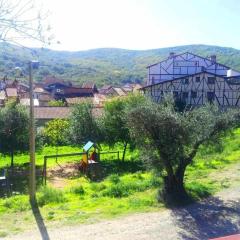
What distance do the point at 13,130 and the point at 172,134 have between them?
14420 mm

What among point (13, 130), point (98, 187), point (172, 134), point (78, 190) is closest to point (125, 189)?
point (98, 187)

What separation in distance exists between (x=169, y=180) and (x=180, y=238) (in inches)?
131

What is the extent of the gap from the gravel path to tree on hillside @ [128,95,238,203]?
4.18 feet

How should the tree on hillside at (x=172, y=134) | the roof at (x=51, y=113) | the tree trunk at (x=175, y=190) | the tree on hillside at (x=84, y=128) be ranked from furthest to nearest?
the roof at (x=51, y=113), the tree on hillside at (x=84, y=128), the tree trunk at (x=175, y=190), the tree on hillside at (x=172, y=134)

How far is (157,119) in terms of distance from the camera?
12883 millimetres

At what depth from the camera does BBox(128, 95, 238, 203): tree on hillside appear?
1293 centimetres

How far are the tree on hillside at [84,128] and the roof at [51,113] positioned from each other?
56.4ft

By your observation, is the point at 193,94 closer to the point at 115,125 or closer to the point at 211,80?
the point at 211,80

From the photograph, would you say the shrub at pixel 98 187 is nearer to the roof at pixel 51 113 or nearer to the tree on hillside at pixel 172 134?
the tree on hillside at pixel 172 134

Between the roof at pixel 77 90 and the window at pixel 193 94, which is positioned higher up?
the window at pixel 193 94

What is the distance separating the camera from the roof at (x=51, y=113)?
1796 inches

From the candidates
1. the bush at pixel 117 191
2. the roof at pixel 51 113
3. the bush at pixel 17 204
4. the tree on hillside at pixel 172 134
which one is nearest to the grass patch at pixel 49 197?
the bush at pixel 17 204

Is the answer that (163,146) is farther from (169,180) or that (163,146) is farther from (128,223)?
(128,223)

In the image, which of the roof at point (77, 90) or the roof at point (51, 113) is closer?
the roof at point (51, 113)
